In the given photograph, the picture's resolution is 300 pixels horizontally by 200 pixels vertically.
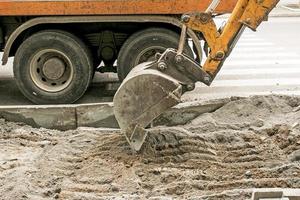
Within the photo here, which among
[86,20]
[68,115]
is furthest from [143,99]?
[86,20]

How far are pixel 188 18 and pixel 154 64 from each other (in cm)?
61

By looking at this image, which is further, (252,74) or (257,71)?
(257,71)

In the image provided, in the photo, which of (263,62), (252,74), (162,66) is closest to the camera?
(162,66)

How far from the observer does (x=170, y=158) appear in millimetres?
6238

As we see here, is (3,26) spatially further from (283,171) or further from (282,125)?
(283,171)

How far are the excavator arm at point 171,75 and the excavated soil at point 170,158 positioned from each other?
1.33 feet

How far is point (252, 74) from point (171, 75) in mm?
5871

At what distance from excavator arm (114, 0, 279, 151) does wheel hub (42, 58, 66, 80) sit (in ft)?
9.77

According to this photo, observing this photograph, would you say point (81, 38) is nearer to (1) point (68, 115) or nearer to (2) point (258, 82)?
(1) point (68, 115)

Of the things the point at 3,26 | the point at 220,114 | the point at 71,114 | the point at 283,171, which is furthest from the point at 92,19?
the point at 283,171

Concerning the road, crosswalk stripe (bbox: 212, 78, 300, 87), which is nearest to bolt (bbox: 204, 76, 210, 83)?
the road

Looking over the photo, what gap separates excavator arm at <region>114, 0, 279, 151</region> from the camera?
6.16m

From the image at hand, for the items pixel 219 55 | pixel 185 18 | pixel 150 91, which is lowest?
pixel 150 91

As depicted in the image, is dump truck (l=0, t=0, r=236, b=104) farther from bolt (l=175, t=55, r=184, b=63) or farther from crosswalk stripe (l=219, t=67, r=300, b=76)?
crosswalk stripe (l=219, t=67, r=300, b=76)
